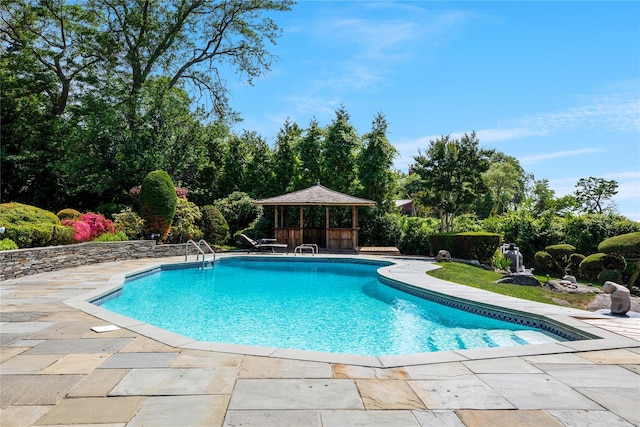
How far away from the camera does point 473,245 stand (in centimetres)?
1402

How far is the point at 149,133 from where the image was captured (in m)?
18.3

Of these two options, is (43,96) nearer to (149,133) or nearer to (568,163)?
(149,133)

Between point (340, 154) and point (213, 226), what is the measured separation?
24.2ft

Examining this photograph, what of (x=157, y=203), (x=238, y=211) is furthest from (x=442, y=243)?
(x=157, y=203)

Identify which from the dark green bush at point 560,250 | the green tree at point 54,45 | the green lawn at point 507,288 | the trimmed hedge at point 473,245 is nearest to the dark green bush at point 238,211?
the green tree at point 54,45

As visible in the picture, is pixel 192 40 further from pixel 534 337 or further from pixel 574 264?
pixel 534 337

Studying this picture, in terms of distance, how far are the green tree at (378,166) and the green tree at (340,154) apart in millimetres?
793

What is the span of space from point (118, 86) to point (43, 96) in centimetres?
362

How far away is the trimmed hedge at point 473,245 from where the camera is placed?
13.9 m

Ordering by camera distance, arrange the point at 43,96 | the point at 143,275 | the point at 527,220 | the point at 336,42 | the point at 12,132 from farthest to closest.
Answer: the point at 43,96
the point at 12,132
the point at 527,220
the point at 336,42
the point at 143,275

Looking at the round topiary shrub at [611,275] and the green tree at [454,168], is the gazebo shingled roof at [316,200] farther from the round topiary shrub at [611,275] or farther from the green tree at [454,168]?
the round topiary shrub at [611,275]

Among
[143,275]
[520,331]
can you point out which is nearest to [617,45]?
[520,331]

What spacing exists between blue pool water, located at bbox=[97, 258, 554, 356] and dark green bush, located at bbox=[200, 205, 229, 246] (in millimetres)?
6207

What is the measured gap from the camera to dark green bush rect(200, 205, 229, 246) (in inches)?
692
